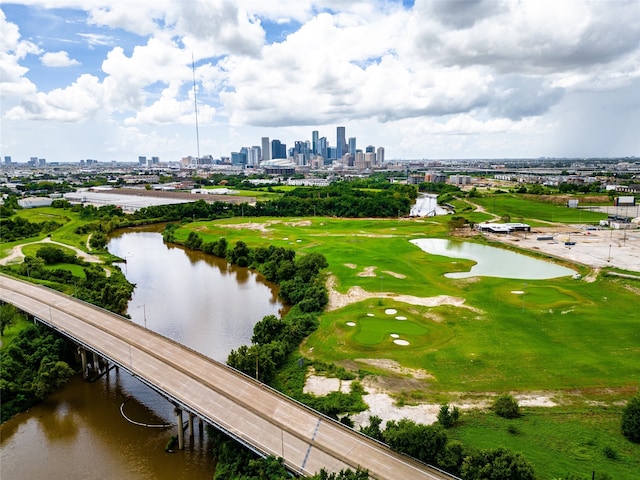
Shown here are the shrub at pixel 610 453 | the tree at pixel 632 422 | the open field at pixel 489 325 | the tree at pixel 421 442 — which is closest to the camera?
the tree at pixel 421 442

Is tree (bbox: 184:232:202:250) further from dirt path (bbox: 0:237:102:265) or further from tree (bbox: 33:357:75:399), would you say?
tree (bbox: 33:357:75:399)

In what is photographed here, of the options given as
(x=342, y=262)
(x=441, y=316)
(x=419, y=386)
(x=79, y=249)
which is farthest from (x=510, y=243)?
(x=79, y=249)

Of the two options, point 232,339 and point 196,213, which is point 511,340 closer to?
point 232,339

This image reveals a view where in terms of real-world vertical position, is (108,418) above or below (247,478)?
below

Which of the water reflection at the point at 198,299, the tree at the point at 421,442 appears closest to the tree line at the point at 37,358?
the water reflection at the point at 198,299

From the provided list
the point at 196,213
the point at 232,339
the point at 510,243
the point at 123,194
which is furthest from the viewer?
the point at 123,194

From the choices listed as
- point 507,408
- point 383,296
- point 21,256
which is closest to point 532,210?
point 383,296

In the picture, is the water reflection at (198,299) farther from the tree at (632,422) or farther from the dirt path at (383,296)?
the tree at (632,422)
